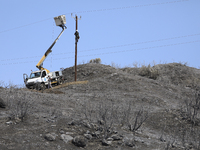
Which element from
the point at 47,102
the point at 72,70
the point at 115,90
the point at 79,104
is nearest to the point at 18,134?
the point at 47,102

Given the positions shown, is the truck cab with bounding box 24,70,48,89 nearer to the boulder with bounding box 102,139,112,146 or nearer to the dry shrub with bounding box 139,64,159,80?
the dry shrub with bounding box 139,64,159,80

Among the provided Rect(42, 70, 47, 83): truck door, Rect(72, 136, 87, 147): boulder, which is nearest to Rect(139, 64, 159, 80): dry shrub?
Rect(42, 70, 47, 83): truck door

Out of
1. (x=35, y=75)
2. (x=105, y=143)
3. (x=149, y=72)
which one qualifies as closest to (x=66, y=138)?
(x=105, y=143)

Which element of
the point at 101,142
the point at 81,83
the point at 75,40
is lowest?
the point at 101,142

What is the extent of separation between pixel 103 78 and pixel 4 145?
16.7m

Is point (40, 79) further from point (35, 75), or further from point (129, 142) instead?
point (129, 142)

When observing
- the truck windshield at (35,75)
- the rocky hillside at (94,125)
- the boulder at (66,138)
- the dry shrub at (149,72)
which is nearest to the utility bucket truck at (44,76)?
the truck windshield at (35,75)

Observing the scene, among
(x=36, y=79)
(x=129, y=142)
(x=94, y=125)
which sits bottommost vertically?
(x=129, y=142)

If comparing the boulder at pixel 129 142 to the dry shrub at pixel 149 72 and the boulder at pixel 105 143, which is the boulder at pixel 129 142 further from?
the dry shrub at pixel 149 72

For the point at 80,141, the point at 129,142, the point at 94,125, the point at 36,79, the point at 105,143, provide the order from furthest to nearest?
the point at 36,79 → the point at 94,125 → the point at 129,142 → the point at 105,143 → the point at 80,141

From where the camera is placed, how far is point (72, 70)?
29.6m

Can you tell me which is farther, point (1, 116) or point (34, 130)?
point (1, 116)

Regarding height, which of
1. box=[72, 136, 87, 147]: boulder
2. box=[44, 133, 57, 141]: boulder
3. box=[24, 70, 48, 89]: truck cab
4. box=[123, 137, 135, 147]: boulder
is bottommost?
box=[123, 137, 135, 147]: boulder

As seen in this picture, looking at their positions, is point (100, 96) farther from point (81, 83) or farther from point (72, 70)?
point (72, 70)
